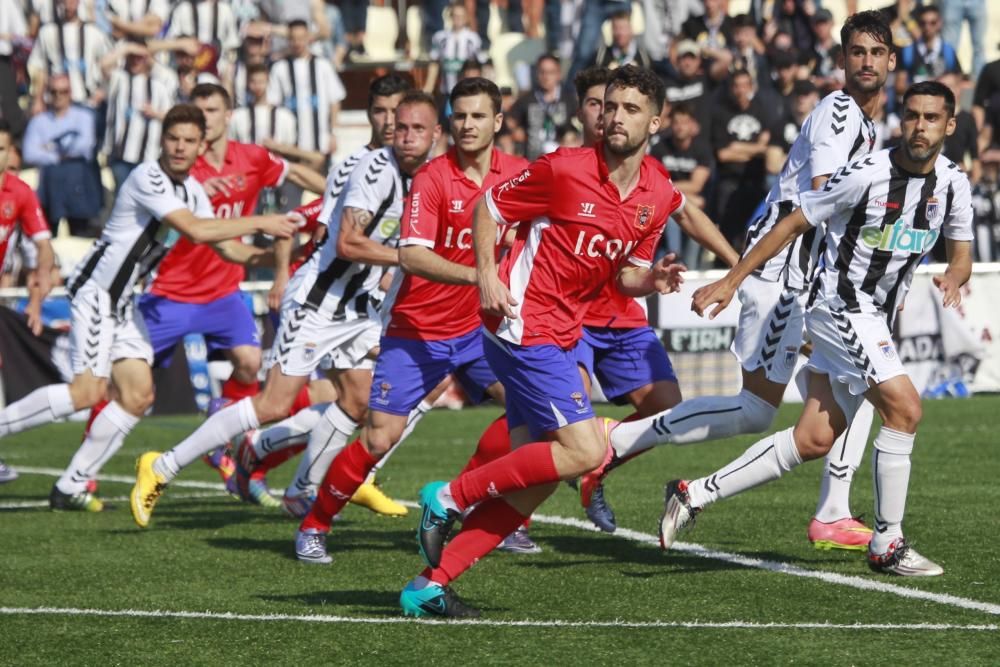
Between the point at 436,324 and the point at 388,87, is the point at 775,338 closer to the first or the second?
the point at 436,324

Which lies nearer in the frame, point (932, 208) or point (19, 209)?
point (932, 208)

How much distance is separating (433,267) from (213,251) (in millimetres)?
4128

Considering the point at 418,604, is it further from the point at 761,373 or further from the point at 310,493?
the point at 310,493

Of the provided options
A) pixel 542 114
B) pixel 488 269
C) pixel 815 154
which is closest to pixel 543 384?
pixel 488 269

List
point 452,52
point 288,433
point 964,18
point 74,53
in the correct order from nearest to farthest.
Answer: point 288,433 → point 74,53 → point 452,52 → point 964,18

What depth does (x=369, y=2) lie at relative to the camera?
985 inches

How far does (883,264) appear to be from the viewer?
24.5ft

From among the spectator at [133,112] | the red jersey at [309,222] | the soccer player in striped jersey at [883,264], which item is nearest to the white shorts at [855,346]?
the soccer player in striped jersey at [883,264]

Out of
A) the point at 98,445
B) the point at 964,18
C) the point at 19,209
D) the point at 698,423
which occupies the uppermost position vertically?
the point at 964,18

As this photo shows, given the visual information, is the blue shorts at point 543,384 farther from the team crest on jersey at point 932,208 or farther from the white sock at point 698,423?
the team crest on jersey at point 932,208

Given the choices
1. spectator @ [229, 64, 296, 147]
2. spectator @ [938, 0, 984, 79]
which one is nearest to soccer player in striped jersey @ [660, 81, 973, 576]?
spectator @ [229, 64, 296, 147]

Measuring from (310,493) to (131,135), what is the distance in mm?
9619

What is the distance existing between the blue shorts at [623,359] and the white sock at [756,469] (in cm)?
99

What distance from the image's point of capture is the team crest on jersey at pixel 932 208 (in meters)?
7.38
